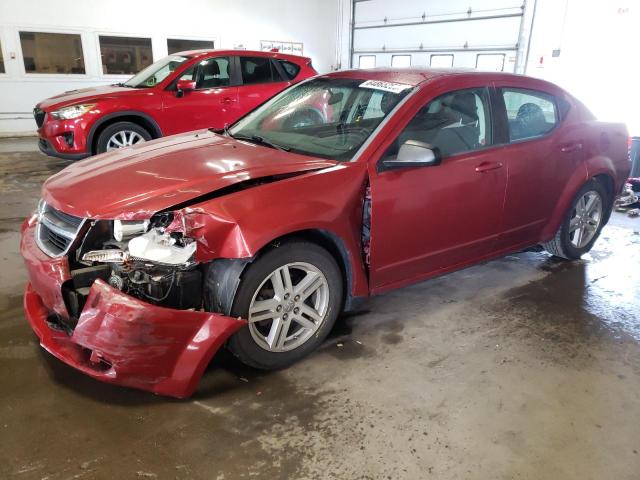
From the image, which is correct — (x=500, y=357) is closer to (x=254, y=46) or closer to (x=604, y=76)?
(x=604, y=76)

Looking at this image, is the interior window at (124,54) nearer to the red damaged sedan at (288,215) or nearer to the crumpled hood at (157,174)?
the red damaged sedan at (288,215)

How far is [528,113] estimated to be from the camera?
338 cm

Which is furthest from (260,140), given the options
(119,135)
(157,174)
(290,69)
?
(290,69)

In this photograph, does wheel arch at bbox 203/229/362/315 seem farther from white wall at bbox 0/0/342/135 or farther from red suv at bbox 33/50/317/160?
white wall at bbox 0/0/342/135

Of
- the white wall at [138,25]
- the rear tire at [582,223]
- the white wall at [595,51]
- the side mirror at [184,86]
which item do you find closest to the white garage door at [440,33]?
the white wall at [595,51]

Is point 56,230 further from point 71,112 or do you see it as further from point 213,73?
point 213,73

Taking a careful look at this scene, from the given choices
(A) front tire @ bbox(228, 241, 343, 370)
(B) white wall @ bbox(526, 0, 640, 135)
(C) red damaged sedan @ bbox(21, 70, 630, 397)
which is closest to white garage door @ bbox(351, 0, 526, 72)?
(B) white wall @ bbox(526, 0, 640, 135)

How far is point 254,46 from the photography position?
12.0 meters

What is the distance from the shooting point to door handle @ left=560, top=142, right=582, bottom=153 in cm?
346

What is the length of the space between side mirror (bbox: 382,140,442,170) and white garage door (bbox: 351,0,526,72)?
285 inches

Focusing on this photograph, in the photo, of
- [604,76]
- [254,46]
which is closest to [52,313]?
[604,76]

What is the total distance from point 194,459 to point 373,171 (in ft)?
5.23

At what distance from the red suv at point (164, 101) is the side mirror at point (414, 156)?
13.2ft

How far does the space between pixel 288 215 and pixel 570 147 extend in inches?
94.2
